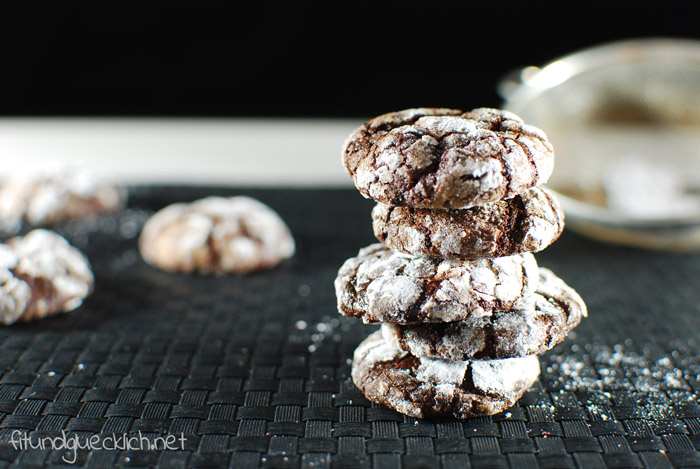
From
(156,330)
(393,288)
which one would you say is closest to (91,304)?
(156,330)

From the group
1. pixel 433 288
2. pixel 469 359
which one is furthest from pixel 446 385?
pixel 433 288

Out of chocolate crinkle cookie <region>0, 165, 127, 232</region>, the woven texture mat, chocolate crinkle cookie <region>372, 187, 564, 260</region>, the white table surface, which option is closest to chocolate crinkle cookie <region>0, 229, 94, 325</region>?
the woven texture mat

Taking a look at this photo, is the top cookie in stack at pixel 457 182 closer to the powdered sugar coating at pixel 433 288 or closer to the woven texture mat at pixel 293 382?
the powdered sugar coating at pixel 433 288

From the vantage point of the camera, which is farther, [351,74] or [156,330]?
[351,74]

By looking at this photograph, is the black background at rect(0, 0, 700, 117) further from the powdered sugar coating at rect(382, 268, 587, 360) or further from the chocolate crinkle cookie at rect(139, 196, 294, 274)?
the powdered sugar coating at rect(382, 268, 587, 360)

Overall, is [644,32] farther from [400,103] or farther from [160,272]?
[160,272]

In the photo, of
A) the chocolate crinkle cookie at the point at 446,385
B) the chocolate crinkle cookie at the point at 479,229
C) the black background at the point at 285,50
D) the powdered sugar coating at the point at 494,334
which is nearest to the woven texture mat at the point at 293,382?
the chocolate crinkle cookie at the point at 446,385
